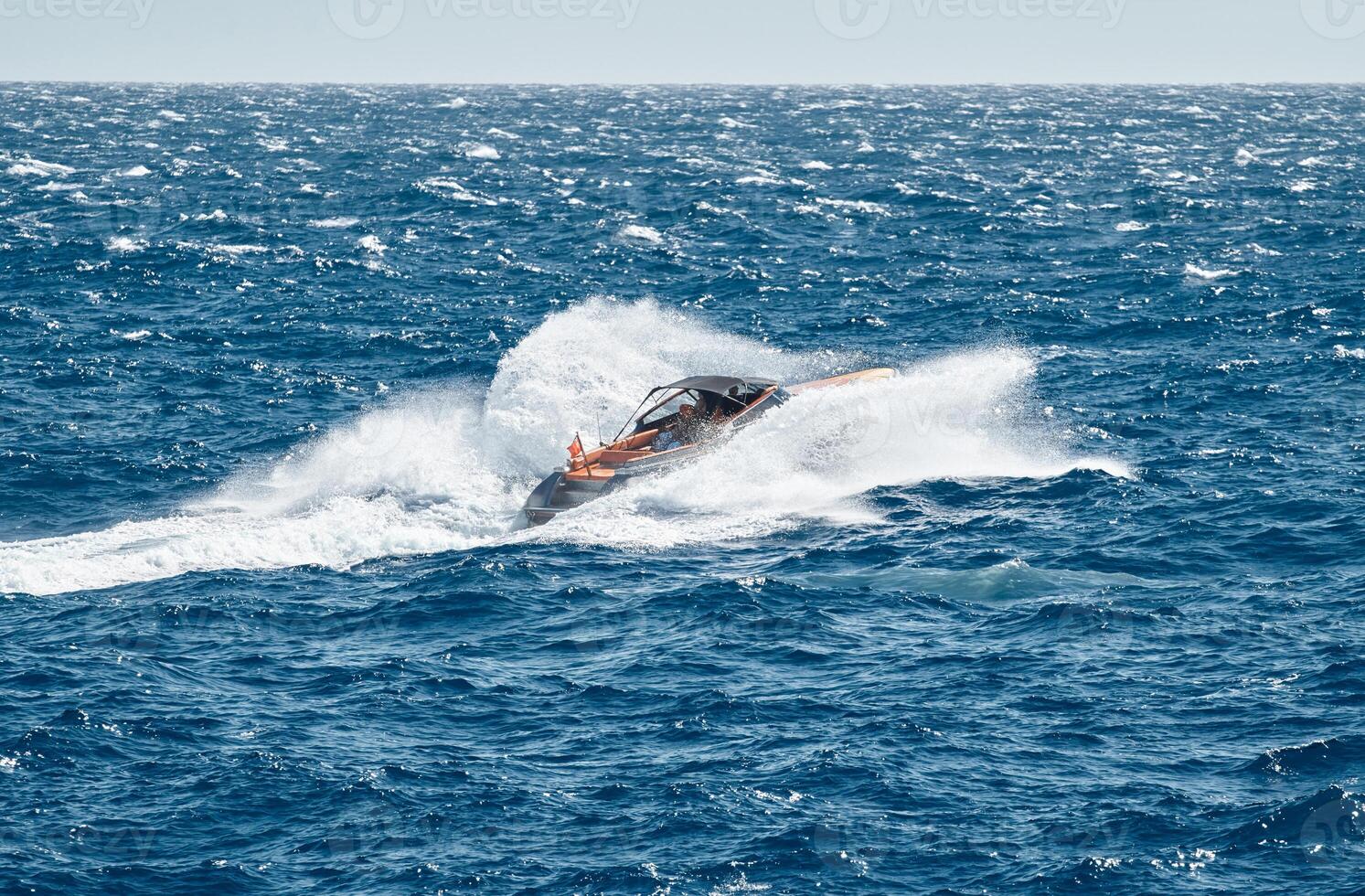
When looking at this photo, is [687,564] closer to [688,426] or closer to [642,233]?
[688,426]

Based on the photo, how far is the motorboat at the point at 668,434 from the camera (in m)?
42.2

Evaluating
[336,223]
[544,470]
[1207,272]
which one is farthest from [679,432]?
[336,223]

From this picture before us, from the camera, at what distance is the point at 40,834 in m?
24.8

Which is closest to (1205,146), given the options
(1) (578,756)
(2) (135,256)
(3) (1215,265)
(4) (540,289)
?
(3) (1215,265)

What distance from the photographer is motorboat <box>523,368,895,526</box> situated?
42156 millimetres

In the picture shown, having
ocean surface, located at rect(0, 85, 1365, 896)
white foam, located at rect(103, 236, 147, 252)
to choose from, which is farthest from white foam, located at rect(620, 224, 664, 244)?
white foam, located at rect(103, 236, 147, 252)

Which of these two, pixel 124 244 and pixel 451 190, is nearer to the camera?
pixel 124 244

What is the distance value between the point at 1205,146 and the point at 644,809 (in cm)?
11272

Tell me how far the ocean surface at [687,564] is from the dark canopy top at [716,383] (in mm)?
2031

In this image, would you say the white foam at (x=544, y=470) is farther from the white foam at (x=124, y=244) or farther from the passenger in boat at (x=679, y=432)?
the white foam at (x=124, y=244)

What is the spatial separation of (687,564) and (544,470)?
384 inches

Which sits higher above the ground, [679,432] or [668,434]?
[679,432]

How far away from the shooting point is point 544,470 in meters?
46.2

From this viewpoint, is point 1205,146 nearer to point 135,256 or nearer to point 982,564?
point 135,256
